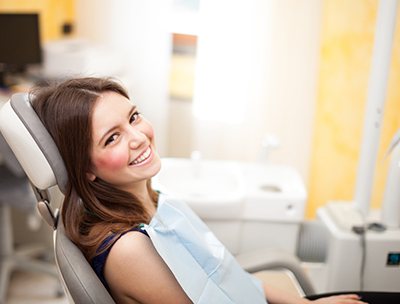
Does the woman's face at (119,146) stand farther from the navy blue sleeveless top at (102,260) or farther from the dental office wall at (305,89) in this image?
the dental office wall at (305,89)

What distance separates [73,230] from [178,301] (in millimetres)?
267

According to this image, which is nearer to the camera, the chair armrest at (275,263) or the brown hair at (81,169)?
the brown hair at (81,169)

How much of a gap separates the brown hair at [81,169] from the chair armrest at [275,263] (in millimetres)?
404

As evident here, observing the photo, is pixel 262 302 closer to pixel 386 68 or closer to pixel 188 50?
pixel 386 68

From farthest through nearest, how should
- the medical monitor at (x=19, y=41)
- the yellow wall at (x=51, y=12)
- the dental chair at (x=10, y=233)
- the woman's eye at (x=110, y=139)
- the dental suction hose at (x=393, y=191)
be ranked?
the yellow wall at (x=51, y=12)
the medical monitor at (x=19, y=41)
the dental chair at (x=10, y=233)
the dental suction hose at (x=393, y=191)
the woman's eye at (x=110, y=139)

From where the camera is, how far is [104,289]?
3.55 ft

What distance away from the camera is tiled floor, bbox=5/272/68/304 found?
2434 mm

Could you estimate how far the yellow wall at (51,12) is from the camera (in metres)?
2.94

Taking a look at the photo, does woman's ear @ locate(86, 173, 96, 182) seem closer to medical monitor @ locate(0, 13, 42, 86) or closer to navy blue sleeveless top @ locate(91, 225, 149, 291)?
navy blue sleeveless top @ locate(91, 225, 149, 291)

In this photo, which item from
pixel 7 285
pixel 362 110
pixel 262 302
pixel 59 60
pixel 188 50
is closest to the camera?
pixel 262 302

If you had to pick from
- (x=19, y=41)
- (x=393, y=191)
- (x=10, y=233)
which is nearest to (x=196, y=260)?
(x=393, y=191)

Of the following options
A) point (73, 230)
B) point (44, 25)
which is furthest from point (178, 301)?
point (44, 25)

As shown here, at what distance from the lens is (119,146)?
1.16m

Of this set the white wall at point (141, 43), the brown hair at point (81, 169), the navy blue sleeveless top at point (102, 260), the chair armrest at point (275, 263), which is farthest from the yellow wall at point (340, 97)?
the navy blue sleeveless top at point (102, 260)
